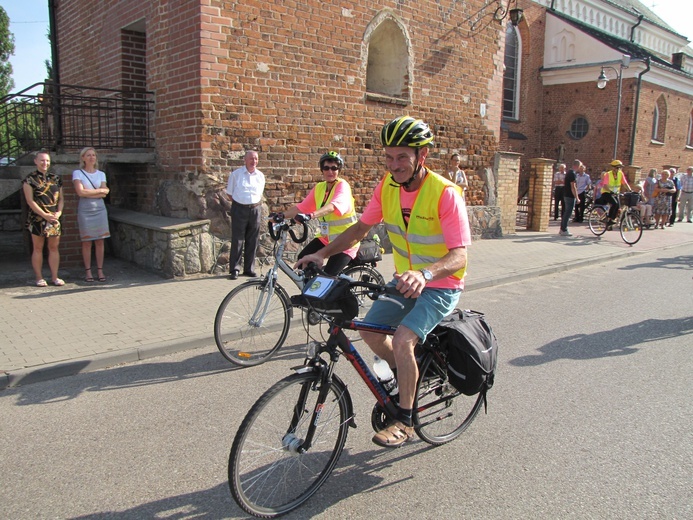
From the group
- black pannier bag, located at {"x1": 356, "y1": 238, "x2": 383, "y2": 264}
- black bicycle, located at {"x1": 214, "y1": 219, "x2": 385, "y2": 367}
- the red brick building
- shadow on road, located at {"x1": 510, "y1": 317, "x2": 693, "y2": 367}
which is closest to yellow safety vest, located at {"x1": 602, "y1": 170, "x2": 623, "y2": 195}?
shadow on road, located at {"x1": 510, "y1": 317, "x2": 693, "y2": 367}

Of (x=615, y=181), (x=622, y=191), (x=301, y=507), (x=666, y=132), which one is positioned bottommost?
(x=301, y=507)

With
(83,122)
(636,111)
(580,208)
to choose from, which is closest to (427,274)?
(83,122)

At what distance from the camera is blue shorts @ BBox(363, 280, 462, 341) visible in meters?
3.18

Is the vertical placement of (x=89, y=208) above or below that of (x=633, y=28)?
below

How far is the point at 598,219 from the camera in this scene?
14852 mm

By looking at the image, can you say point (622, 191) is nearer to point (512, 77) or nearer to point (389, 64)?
point (389, 64)

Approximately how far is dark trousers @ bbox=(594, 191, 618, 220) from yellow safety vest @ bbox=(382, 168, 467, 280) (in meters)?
13.1

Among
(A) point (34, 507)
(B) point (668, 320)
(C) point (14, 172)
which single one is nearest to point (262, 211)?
(C) point (14, 172)

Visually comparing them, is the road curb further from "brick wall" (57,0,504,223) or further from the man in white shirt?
"brick wall" (57,0,504,223)

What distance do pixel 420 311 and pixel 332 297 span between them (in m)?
0.61

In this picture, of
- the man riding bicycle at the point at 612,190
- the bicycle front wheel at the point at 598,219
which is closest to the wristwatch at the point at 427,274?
the bicycle front wheel at the point at 598,219

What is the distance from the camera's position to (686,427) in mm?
4051

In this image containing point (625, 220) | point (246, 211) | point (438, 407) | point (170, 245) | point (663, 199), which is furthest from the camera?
point (663, 199)

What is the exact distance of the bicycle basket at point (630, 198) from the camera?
14.7 metres
